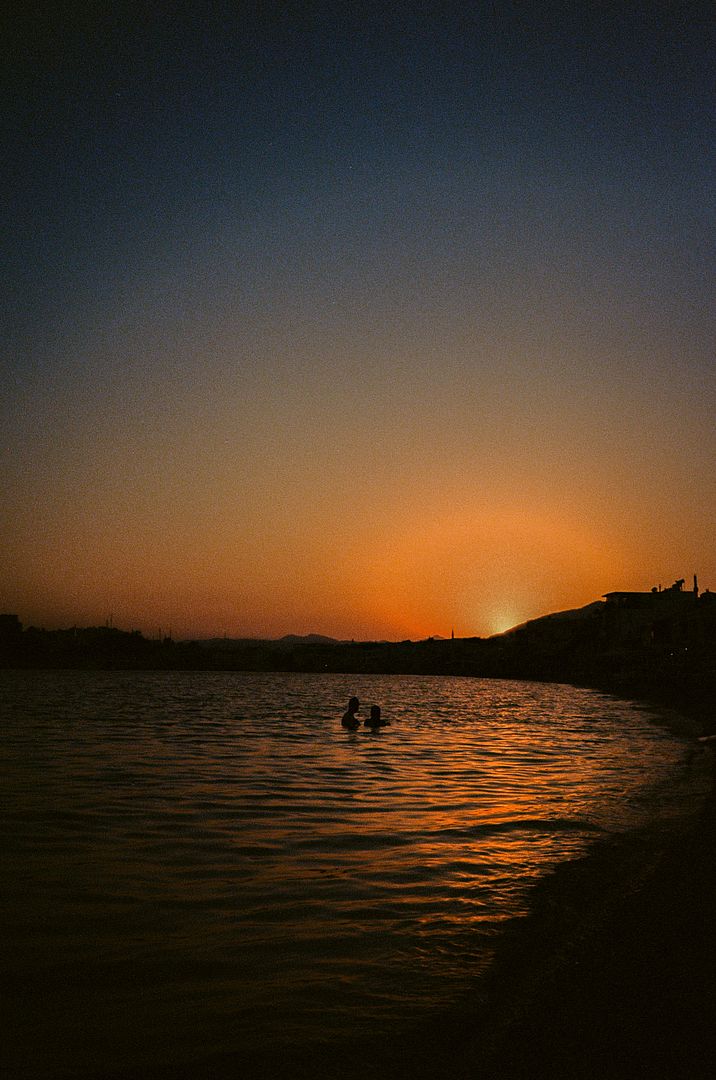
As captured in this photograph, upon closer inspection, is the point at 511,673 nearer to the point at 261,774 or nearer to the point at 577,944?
the point at 261,774

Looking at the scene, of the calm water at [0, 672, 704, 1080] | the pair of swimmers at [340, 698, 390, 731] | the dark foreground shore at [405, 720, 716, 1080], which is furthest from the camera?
the pair of swimmers at [340, 698, 390, 731]

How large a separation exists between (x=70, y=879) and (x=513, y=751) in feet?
61.5

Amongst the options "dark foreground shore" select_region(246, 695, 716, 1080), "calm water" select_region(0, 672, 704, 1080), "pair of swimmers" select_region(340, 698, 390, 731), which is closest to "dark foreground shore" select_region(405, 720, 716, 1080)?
"dark foreground shore" select_region(246, 695, 716, 1080)

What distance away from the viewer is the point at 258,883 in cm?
963

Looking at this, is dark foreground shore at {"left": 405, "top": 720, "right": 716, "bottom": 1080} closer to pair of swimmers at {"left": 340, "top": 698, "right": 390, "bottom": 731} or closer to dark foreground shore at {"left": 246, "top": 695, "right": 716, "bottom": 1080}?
dark foreground shore at {"left": 246, "top": 695, "right": 716, "bottom": 1080}

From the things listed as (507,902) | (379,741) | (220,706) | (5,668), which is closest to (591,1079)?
(507,902)

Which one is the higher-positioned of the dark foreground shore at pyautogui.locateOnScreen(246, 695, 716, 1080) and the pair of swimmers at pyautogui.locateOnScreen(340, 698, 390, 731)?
the pair of swimmers at pyautogui.locateOnScreen(340, 698, 390, 731)

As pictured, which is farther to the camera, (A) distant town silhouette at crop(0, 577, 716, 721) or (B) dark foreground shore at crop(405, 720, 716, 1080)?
(A) distant town silhouette at crop(0, 577, 716, 721)

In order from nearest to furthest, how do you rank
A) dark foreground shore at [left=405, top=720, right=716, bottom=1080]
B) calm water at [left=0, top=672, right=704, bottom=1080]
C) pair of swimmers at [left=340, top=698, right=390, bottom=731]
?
dark foreground shore at [left=405, top=720, right=716, bottom=1080]
calm water at [left=0, top=672, right=704, bottom=1080]
pair of swimmers at [left=340, top=698, right=390, bottom=731]

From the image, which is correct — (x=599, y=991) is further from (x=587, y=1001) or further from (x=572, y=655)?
(x=572, y=655)

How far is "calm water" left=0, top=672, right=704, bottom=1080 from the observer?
5977 mm

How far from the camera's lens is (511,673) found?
448 feet

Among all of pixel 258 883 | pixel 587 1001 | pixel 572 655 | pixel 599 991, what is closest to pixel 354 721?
pixel 258 883

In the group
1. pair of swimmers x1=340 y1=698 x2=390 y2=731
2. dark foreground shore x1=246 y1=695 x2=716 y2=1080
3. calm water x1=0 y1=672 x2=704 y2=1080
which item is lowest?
calm water x1=0 y1=672 x2=704 y2=1080
